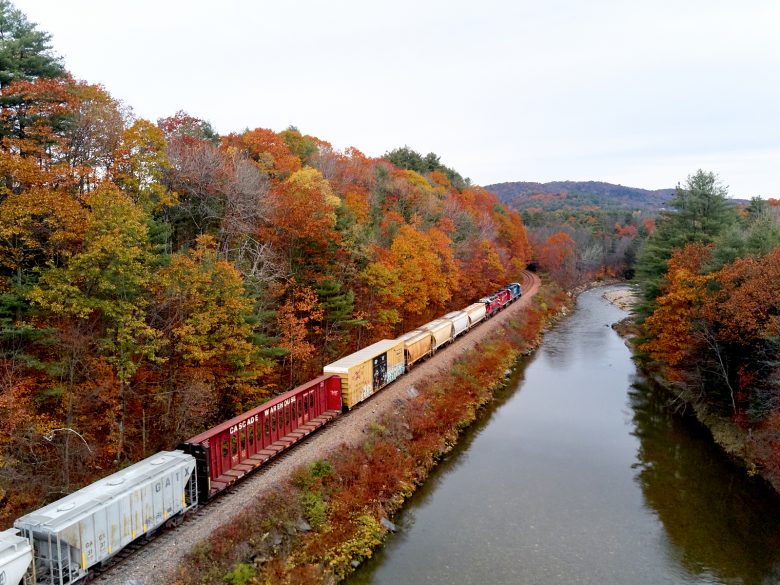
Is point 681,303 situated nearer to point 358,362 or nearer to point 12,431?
point 358,362

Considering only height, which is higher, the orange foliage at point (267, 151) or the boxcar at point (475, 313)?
the orange foliage at point (267, 151)

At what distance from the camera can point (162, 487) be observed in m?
19.0

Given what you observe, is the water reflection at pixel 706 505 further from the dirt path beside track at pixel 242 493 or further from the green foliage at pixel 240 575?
the green foliage at pixel 240 575

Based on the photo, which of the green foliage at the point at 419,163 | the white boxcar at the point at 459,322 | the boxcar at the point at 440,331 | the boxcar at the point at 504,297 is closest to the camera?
the boxcar at the point at 440,331

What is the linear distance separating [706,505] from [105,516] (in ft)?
87.1

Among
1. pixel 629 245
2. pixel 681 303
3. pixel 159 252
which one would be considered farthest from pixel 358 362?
pixel 629 245

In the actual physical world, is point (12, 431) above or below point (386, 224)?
below

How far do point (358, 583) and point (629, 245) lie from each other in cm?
13031

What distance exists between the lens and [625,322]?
73.8 metres

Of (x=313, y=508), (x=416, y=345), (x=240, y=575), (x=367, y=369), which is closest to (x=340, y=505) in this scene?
(x=313, y=508)

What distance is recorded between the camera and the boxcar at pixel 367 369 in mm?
31375

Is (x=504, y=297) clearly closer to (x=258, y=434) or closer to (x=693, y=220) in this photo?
(x=693, y=220)

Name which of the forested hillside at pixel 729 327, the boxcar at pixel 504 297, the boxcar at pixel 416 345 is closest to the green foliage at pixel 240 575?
the boxcar at pixel 416 345

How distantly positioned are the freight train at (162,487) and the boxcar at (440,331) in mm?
12933
